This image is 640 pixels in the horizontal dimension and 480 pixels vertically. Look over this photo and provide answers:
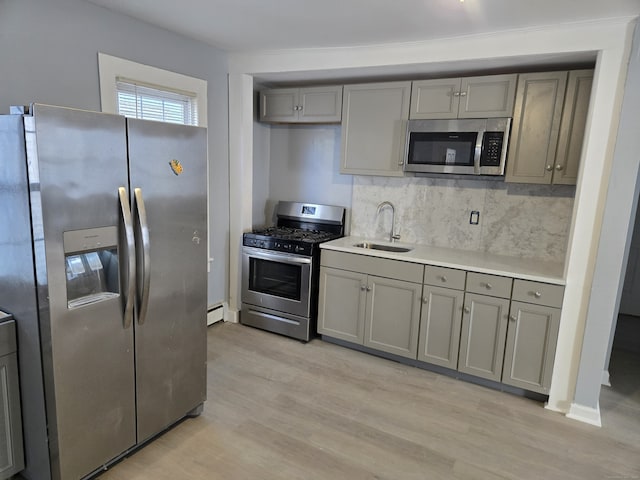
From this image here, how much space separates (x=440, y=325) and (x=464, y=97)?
67.6 inches

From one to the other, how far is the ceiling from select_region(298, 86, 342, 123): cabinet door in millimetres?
482

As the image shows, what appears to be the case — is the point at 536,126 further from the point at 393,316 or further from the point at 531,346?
the point at 393,316

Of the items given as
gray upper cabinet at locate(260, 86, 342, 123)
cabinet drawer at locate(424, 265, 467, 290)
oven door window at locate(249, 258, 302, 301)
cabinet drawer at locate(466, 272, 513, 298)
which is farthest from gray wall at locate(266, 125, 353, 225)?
cabinet drawer at locate(466, 272, 513, 298)

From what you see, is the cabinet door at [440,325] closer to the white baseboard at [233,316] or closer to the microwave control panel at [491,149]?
the microwave control panel at [491,149]

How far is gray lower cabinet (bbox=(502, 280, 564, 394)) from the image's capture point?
273 cm

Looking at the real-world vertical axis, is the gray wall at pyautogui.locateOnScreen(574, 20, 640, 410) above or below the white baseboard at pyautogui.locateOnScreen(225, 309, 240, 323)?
above

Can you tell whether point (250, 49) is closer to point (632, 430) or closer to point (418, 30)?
point (418, 30)

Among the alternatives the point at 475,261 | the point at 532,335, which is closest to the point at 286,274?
the point at 475,261

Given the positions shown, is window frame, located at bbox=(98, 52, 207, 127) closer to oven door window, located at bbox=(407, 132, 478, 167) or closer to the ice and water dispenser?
the ice and water dispenser

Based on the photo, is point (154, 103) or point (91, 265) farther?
point (154, 103)

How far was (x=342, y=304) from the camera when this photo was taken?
139 inches

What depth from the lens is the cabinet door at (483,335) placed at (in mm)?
2895

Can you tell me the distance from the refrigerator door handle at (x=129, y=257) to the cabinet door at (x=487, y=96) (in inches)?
94.5

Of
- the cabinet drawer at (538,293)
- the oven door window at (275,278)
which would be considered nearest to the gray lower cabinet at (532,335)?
the cabinet drawer at (538,293)
